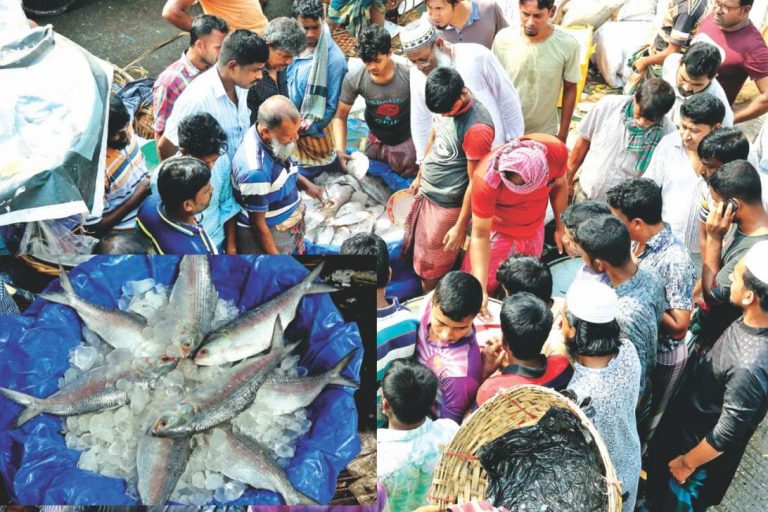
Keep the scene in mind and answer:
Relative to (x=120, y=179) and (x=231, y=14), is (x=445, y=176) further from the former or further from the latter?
(x=231, y=14)

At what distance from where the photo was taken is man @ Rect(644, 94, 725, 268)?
134 inches

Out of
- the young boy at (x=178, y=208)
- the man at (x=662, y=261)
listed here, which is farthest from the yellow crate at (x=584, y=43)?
the young boy at (x=178, y=208)

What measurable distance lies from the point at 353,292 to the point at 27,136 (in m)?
1.03

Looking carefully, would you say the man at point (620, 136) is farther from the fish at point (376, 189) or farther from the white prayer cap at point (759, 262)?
the white prayer cap at point (759, 262)

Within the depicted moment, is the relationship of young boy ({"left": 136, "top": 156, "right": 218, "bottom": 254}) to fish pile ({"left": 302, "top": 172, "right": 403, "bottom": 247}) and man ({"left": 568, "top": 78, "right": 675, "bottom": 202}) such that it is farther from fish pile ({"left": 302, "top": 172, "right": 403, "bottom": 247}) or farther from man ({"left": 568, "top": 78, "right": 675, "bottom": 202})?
man ({"left": 568, "top": 78, "right": 675, "bottom": 202})

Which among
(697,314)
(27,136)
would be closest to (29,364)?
(27,136)

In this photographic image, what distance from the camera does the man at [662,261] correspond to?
9.38ft

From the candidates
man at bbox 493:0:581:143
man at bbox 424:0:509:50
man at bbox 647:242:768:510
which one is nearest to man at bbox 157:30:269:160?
man at bbox 424:0:509:50

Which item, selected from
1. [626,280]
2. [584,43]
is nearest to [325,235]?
[626,280]

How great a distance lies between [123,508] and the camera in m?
2.08

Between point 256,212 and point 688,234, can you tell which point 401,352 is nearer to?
point 256,212

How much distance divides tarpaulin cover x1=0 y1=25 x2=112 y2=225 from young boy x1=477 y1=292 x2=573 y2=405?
126 centimetres

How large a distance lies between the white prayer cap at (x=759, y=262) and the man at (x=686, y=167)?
2.72 feet

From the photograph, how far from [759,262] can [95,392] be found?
2.00 m
